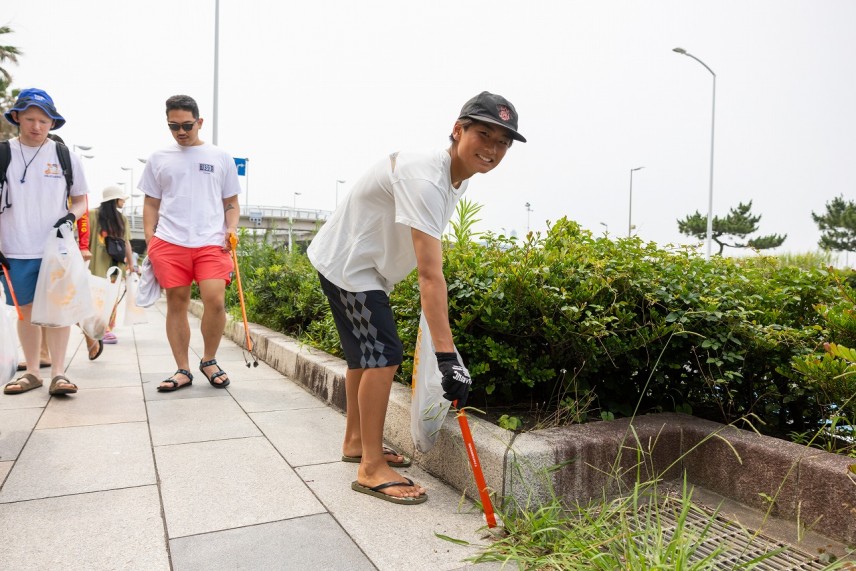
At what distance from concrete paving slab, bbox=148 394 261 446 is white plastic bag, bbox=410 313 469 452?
1.31 meters

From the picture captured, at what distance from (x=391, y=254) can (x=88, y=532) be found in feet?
5.38

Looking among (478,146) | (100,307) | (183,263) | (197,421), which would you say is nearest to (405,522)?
(478,146)

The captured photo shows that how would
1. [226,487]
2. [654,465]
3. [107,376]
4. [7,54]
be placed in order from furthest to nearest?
[7,54] < [107,376] < [654,465] < [226,487]

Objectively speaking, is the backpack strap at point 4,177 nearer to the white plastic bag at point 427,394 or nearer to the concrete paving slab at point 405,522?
the concrete paving slab at point 405,522

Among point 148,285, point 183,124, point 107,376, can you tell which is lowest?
point 107,376

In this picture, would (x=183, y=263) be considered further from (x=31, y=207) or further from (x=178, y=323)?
(x=31, y=207)

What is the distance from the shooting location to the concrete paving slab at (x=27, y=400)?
4199 mm

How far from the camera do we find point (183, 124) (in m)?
4.70

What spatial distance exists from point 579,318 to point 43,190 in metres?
3.73

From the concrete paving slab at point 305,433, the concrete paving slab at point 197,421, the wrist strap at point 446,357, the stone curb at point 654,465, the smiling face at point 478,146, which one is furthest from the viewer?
the concrete paving slab at point 197,421

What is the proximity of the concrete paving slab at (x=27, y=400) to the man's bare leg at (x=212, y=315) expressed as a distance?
3.61ft

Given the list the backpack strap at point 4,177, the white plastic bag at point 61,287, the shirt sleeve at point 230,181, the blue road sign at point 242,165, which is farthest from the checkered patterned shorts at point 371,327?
the blue road sign at point 242,165

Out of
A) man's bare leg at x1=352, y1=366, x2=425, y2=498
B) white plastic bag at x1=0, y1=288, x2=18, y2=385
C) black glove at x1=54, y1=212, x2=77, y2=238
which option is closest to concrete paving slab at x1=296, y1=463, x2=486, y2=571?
man's bare leg at x1=352, y1=366, x2=425, y2=498

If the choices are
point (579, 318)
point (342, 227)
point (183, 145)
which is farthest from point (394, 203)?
point (183, 145)
